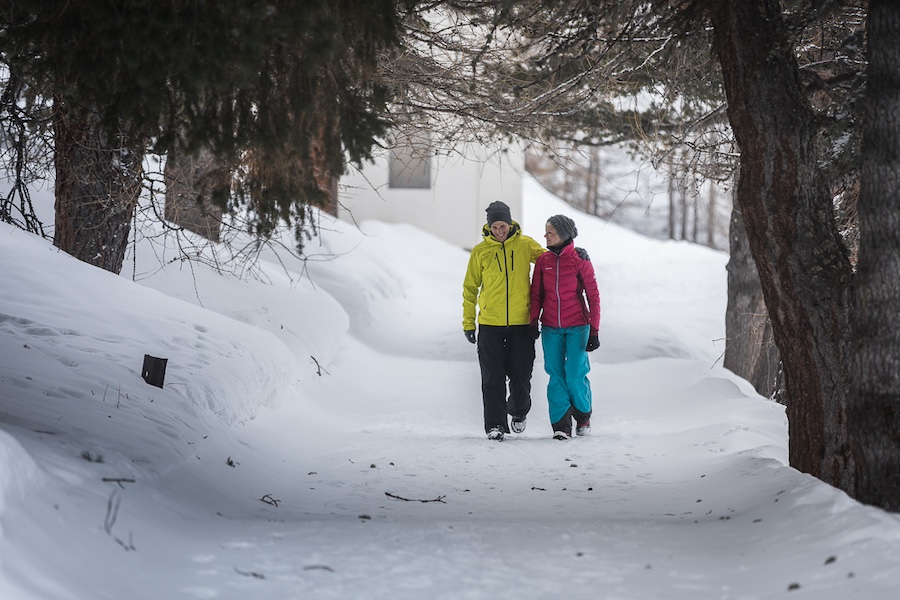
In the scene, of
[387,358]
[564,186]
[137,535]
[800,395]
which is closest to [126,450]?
A: [137,535]

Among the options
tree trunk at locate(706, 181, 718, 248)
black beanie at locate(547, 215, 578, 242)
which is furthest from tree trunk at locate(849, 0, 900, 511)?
tree trunk at locate(706, 181, 718, 248)

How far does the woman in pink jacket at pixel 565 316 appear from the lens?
8.17m

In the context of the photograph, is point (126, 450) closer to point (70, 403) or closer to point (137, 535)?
point (70, 403)

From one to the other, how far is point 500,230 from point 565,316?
95cm

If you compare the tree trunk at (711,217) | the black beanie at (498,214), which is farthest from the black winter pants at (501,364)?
the tree trunk at (711,217)

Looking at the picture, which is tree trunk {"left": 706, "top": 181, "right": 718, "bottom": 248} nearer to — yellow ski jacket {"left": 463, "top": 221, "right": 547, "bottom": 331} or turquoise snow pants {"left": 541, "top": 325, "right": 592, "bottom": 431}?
turquoise snow pants {"left": 541, "top": 325, "right": 592, "bottom": 431}

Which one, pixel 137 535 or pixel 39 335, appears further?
pixel 39 335

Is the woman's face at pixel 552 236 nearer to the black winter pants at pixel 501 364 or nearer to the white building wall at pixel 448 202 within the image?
the black winter pants at pixel 501 364

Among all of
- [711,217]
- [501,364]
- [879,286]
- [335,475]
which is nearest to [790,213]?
[879,286]

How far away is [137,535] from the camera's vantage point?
3.95 meters

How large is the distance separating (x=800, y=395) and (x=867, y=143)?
5.92ft

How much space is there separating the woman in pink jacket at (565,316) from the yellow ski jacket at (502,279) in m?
0.13

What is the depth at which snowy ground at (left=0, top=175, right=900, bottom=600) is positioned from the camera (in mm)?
3658

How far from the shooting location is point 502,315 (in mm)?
8141
